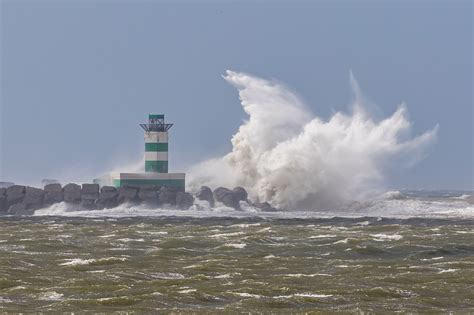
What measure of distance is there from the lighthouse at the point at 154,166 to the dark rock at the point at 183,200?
1340mm

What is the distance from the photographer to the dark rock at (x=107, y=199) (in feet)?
257

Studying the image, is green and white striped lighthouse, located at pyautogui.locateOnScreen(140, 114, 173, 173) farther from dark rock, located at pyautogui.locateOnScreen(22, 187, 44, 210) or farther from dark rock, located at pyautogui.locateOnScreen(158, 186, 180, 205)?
dark rock, located at pyautogui.locateOnScreen(22, 187, 44, 210)

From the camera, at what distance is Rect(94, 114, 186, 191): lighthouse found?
264 ft

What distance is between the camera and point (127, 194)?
78750 mm

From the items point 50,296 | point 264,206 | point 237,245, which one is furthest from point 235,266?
point 264,206

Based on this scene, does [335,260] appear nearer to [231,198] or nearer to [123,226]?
[123,226]

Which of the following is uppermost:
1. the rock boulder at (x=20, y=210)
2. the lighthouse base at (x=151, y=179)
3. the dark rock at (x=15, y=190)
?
the lighthouse base at (x=151, y=179)

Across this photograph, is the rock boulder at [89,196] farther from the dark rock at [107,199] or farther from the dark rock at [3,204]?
the dark rock at [3,204]

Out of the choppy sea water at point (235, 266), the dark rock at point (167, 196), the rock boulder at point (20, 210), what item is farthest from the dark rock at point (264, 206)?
the choppy sea water at point (235, 266)

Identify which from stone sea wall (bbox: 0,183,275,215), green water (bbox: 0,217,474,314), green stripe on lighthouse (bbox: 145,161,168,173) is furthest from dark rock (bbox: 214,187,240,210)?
green water (bbox: 0,217,474,314)

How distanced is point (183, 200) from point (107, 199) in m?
4.77

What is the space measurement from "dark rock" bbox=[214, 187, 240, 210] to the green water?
2133 centimetres

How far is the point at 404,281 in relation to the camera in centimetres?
3488

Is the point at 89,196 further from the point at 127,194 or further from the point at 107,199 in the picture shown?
the point at 127,194
